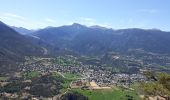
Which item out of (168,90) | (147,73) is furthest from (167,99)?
(147,73)

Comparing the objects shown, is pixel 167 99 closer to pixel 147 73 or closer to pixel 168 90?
pixel 168 90

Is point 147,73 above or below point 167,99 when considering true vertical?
above
